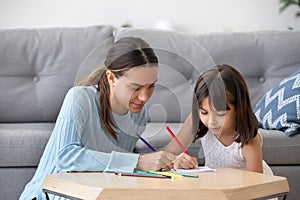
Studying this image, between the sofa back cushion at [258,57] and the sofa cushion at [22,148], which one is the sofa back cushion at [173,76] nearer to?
the sofa cushion at [22,148]

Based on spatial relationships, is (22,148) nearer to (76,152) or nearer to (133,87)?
(76,152)

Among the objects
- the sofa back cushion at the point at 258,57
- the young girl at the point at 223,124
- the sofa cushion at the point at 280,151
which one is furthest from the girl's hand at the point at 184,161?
the sofa back cushion at the point at 258,57

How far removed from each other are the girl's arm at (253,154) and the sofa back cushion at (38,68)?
3.90 feet

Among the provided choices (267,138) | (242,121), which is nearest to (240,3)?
(267,138)

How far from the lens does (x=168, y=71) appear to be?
1407mm

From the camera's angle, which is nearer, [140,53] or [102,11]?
[140,53]

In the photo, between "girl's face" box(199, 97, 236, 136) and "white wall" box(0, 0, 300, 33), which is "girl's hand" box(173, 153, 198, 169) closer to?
"girl's face" box(199, 97, 236, 136)

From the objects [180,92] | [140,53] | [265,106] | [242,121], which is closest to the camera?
[140,53]

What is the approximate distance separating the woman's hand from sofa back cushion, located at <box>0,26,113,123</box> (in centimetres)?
144

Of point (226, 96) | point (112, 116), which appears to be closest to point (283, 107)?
point (226, 96)

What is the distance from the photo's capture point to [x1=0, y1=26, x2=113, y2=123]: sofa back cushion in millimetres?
2854

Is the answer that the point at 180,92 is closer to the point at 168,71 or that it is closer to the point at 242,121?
the point at 168,71

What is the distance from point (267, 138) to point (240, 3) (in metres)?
2.13

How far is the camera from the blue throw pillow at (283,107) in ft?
8.05
